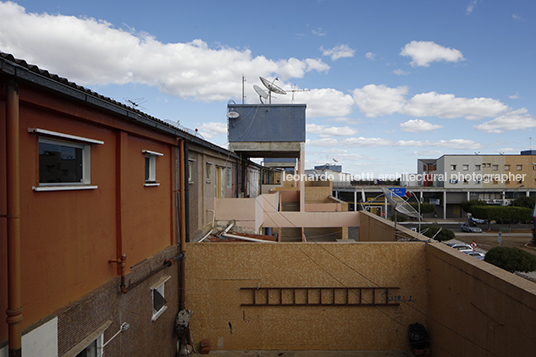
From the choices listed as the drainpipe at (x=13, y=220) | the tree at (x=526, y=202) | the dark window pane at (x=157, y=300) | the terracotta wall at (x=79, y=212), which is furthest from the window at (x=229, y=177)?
the tree at (x=526, y=202)

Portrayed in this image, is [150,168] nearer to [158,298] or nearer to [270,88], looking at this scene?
[158,298]

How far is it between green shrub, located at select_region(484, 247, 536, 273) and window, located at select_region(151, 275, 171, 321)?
61.5ft

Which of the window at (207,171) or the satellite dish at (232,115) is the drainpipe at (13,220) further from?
the satellite dish at (232,115)

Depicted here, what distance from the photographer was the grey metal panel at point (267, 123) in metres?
17.2

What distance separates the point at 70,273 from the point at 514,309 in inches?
328

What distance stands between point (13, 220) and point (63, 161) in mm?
1480

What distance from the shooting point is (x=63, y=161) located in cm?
520

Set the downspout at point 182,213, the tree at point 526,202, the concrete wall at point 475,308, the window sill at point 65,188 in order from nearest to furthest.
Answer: the window sill at point 65,188 < the concrete wall at point 475,308 < the downspout at point 182,213 < the tree at point 526,202

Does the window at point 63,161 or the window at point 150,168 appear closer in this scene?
the window at point 63,161

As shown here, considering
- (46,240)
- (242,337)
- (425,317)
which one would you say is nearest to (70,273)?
(46,240)

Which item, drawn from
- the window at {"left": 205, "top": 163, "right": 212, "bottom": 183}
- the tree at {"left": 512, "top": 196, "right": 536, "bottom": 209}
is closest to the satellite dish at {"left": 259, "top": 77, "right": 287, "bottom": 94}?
the window at {"left": 205, "top": 163, "right": 212, "bottom": 183}

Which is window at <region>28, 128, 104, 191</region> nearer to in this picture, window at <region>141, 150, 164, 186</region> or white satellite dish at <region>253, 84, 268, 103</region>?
window at <region>141, 150, 164, 186</region>

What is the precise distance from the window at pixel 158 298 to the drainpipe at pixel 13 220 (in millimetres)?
4025

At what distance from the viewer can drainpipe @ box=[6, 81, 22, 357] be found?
395 cm
